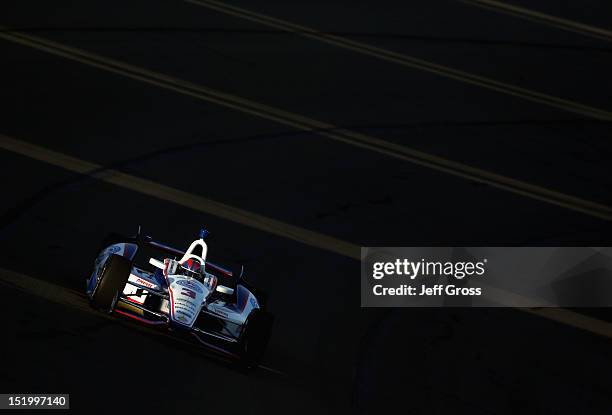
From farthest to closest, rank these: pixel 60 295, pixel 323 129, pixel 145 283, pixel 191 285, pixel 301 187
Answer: pixel 323 129, pixel 301 187, pixel 60 295, pixel 145 283, pixel 191 285

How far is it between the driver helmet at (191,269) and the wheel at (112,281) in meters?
0.65

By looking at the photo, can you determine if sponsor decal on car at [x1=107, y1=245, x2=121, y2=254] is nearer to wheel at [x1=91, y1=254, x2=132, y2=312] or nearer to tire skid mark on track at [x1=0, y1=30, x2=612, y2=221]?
wheel at [x1=91, y1=254, x2=132, y2=312]

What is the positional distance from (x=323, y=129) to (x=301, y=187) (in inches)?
111

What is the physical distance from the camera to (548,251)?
13875 mm

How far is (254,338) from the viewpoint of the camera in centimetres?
925

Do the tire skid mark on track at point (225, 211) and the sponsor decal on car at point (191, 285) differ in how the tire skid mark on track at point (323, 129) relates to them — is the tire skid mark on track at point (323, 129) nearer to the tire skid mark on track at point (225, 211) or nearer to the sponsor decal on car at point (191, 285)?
the tire skid mark on track at point (225, 211)

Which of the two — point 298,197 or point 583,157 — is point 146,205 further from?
point 583,157

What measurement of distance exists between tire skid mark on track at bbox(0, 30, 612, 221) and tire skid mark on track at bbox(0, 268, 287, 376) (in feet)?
25.3

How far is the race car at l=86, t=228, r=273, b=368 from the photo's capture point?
9133mm

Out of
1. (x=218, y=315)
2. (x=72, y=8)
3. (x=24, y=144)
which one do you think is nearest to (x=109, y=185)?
(x=24, y=144)

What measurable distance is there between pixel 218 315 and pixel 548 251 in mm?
6094

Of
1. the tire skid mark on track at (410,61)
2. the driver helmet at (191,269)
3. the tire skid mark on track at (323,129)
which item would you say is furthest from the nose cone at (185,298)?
the tire skid mark on track at (410,61)

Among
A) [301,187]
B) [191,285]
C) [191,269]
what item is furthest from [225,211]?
[191,285]

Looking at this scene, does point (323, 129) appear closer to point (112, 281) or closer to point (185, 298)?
point (185, 298)
